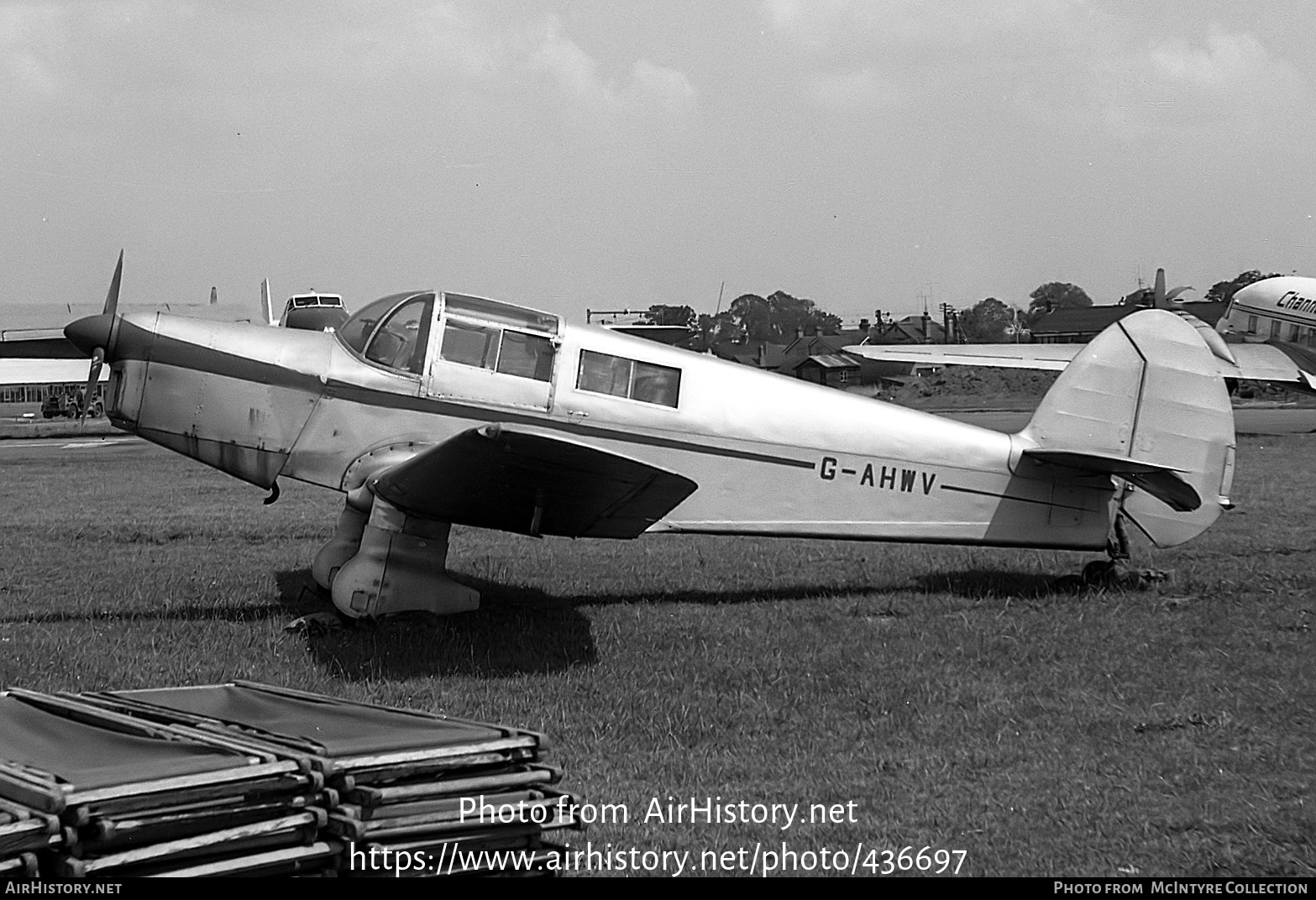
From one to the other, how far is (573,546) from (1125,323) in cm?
516

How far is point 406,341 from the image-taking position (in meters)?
8.55

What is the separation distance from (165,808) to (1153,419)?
8.21 m

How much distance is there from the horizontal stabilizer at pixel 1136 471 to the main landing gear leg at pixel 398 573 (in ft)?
14.1

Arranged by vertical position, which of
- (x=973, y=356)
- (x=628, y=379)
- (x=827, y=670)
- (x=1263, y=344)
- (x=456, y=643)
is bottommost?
(x=456, y=643)

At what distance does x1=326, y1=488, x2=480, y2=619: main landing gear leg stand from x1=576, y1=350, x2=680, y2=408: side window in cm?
143

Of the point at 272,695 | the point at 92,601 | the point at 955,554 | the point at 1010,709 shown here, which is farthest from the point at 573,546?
the point at 272,695

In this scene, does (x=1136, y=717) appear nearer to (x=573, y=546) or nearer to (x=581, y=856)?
(x=581, y=856)

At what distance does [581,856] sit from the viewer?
4266mm

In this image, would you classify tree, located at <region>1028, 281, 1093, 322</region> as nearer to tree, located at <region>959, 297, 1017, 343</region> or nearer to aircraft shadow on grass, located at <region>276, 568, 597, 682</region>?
tree, located at <region>959, 297, 1017, 343</region>

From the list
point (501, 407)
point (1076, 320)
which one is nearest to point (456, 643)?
point (501, 407)

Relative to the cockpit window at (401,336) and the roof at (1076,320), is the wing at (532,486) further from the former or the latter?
the roof at (1076,320)

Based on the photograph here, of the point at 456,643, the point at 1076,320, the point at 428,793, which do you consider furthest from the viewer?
the point at 1076,320

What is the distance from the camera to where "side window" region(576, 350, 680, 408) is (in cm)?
870

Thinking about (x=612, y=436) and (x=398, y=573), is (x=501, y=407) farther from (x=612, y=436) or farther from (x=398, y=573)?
(x=398, y=573)
